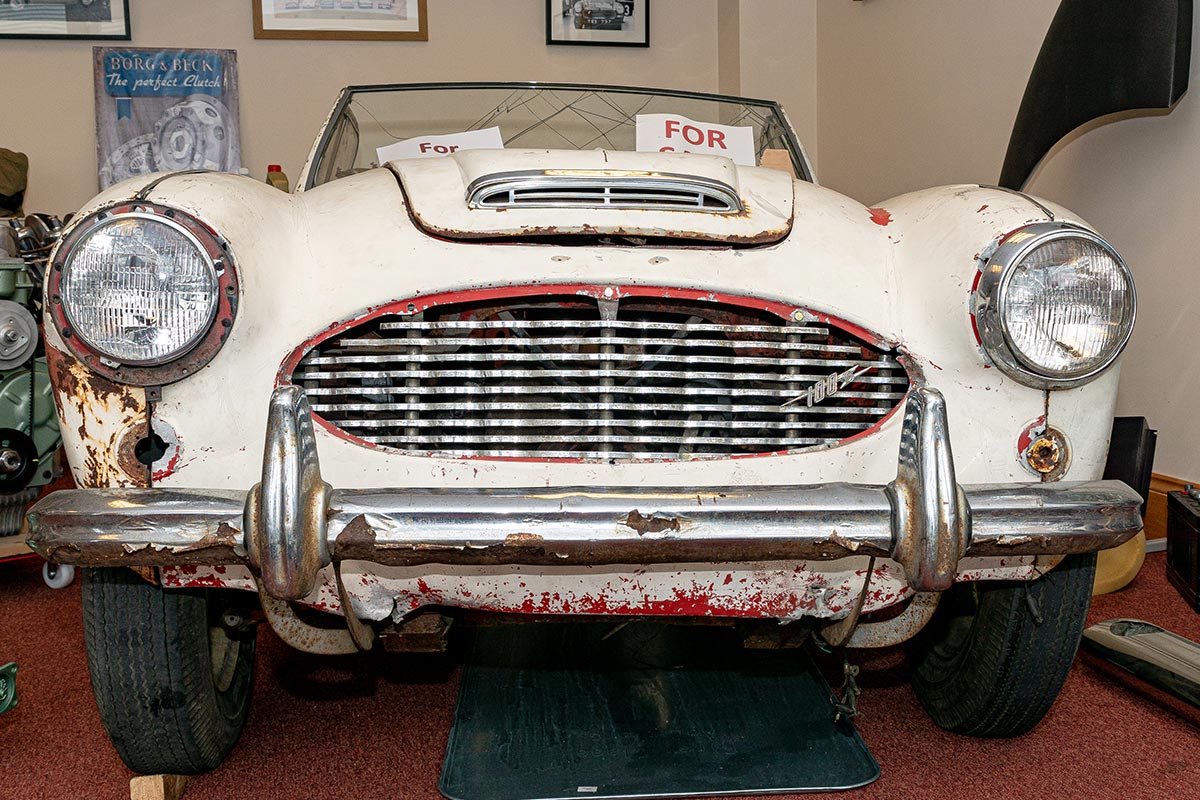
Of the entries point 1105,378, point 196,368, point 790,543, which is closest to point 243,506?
point 196,368

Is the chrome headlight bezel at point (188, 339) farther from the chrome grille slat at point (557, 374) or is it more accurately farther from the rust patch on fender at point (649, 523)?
the rust patch on fender at point (649, 523)

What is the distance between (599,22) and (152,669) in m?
4.36

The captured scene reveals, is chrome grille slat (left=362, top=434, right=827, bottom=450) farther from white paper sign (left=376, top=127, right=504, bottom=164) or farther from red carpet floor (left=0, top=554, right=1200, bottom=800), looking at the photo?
white paper sign (left=376, top=127, right=504, bottom=164)

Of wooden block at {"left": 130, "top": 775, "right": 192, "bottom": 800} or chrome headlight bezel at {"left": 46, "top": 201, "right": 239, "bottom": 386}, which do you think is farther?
wooden block at {"left": 130, "top": 775, "right": 192, "bottom": 800}

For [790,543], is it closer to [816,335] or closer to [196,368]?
[816,335]

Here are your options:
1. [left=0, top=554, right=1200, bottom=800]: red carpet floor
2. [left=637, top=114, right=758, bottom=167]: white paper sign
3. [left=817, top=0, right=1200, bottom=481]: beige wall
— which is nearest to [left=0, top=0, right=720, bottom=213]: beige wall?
[left=817, top=0, right=1200, bottom=481]: beige wall

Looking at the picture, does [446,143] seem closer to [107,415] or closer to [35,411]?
[107,415]

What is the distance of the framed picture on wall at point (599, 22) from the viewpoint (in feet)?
16.3

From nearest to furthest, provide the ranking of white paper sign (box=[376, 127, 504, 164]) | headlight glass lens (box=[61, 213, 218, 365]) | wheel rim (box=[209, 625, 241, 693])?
headlight glass lens (box=[61, 213, 218, 365])
wheel rim (box=[209, 625, 241, 693])
white paper sign (box=[376, 127, 504, 164])

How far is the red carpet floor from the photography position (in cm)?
153

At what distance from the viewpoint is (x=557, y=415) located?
1433 mm

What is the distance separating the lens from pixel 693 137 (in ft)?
7.58

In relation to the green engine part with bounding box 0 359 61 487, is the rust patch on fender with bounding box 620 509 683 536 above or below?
above

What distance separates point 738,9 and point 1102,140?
7.73 feet
